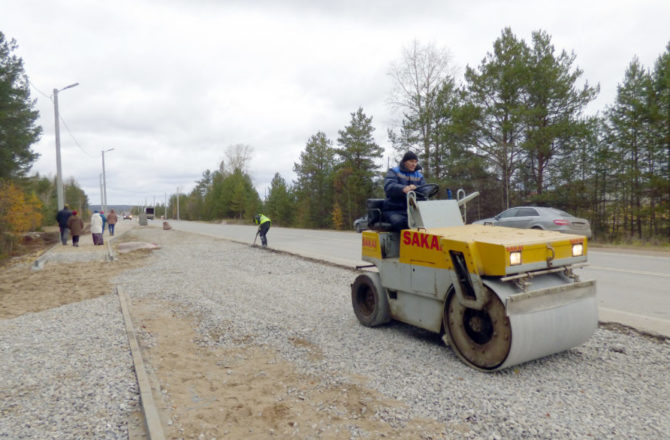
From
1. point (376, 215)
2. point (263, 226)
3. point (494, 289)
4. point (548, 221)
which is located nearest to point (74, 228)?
point (263, 226)

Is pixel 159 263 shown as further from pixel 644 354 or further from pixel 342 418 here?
pixel 644 354

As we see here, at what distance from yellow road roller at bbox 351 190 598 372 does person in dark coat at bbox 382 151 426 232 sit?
25 cm

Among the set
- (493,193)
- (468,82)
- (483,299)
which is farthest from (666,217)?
(483,299)

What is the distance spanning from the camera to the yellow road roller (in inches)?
146

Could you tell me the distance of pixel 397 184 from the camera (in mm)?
5152

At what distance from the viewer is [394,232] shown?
17.7ft

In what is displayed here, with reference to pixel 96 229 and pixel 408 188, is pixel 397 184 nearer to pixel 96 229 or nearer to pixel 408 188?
pixel 408 188

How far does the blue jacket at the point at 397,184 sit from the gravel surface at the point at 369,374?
1.62 metres

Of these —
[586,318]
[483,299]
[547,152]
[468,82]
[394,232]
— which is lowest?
[586,318]

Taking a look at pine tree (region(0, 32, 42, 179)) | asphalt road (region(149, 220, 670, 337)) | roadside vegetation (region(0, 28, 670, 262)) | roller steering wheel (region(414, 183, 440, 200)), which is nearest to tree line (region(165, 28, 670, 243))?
roadside vegetation (region(0, 28, 670, 262))

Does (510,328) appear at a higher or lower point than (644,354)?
higher

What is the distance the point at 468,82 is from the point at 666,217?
11096 millimetres

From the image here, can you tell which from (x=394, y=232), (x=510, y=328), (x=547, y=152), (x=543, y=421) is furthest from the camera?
(x=547, y=152)

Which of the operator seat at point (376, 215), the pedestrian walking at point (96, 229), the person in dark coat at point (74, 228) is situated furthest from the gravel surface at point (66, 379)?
the pedestrian walking at point (96, 229)
